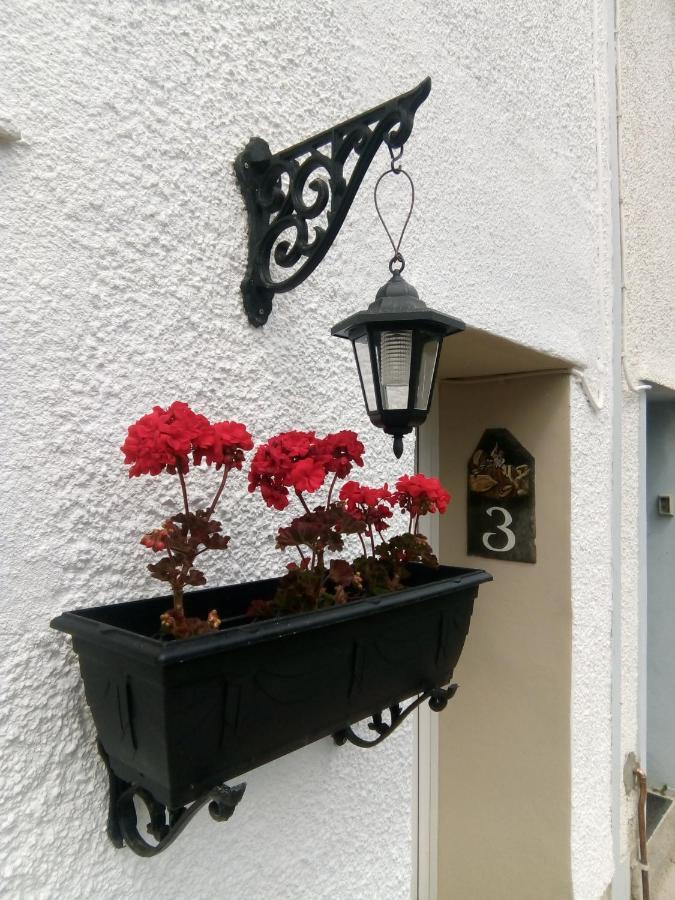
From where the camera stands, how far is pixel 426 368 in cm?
104

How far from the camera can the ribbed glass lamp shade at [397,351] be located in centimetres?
98

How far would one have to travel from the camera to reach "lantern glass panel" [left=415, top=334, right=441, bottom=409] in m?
1.01

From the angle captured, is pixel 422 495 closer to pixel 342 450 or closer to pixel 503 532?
pixel 342 450

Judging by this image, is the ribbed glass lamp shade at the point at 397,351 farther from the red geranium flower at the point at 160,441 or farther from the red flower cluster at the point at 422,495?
the red geranium flower at the point at 160,441

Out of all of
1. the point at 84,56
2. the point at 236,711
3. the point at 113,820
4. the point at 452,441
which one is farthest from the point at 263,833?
the point at 452,441

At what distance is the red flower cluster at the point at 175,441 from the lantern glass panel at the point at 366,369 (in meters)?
0.33

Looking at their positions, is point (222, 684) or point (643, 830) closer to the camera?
point (222, 684)

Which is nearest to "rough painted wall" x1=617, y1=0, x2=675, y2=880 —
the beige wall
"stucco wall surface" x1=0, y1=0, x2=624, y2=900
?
the beige wall

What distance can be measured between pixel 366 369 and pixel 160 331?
36cm

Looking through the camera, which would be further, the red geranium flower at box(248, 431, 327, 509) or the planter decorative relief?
the red geranium flower at box(248, 431, 327, 509)

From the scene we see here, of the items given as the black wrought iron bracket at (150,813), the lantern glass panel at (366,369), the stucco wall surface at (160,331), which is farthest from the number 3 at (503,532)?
the black wrought iron bracket at (150,813)

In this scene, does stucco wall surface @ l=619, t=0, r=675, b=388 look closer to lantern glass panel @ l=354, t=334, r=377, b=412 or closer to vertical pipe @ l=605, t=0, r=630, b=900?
vertical pipe @ l=605, t=0, r=630, b=900

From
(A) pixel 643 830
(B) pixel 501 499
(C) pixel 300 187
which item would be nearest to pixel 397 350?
(C) pixel 300 187

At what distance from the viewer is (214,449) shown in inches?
29.6
